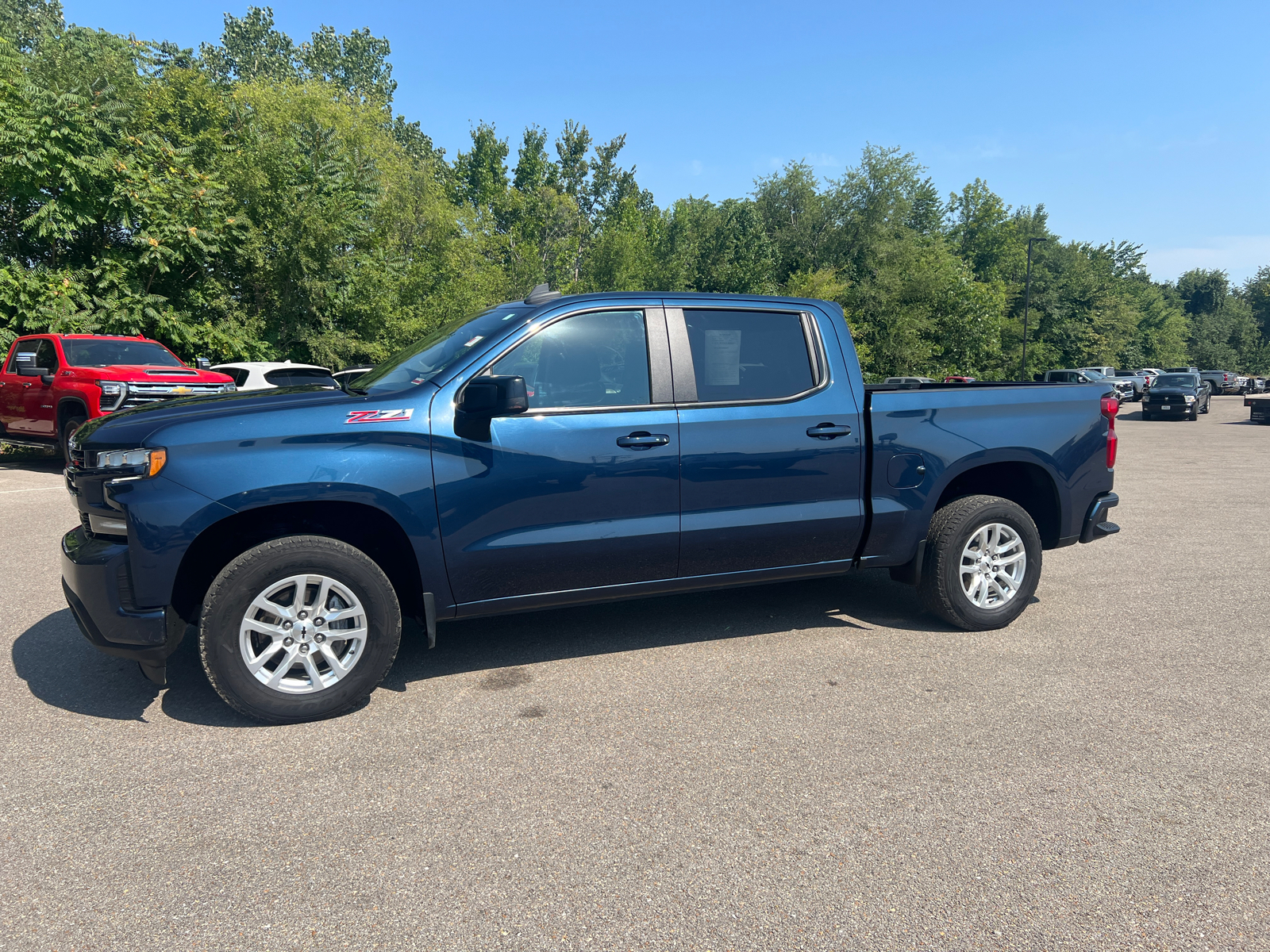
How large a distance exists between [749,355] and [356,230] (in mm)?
24075

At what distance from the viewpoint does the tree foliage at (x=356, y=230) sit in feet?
65.7

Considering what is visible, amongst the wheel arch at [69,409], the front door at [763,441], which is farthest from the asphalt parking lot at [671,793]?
the wheel arch at [69,409]

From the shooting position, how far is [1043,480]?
5340mm

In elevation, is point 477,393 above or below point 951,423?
above

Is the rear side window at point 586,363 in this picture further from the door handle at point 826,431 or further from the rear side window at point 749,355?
the door handle at point 826,431

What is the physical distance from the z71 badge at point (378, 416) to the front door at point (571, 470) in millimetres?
142

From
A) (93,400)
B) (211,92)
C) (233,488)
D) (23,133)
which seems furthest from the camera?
(211,92)

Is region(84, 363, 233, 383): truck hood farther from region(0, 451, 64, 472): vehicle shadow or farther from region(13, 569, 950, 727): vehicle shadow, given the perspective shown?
region(13, 569, 950, 727): vehicle shadow

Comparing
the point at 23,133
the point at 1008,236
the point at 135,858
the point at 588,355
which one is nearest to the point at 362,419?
the point at 588,355

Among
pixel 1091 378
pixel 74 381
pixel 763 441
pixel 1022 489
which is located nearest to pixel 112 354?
pixel 74 381

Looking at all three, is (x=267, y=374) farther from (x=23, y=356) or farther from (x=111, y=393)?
(x=23, y=356)

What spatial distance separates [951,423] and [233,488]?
381cm

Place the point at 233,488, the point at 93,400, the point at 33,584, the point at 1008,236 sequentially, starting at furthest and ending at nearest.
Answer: the point at 1008,236 → the point at 93,400 → the point at 33,584 → the point at 233,488

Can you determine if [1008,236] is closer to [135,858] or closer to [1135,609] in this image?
[1135,609]
